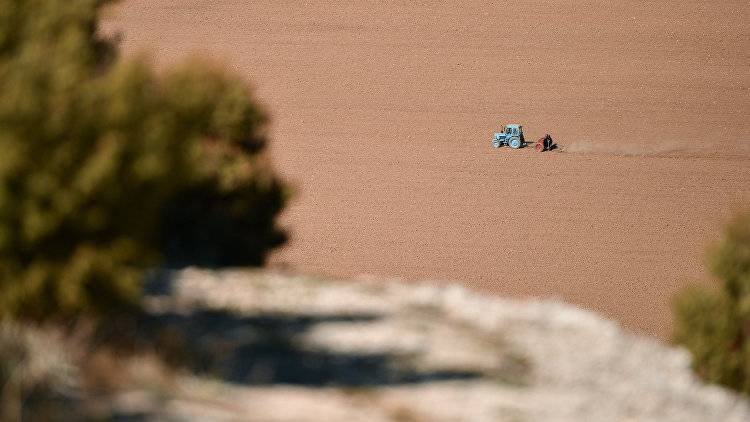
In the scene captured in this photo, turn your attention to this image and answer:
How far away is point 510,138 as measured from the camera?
36594 mm

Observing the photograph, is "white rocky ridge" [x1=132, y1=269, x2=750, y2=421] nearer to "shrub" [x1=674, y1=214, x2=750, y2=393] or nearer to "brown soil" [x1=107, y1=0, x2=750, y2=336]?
"shrub" [x1=674, y1=214, x2=750, y2=393]

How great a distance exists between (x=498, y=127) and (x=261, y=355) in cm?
3348

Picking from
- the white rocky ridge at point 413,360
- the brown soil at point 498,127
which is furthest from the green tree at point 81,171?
the brown soil at point 498,127

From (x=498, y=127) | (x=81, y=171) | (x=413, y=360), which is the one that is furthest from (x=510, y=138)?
(x=81, y=171)

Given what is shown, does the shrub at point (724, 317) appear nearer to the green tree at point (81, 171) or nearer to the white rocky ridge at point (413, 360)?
the white rocky ridge at point (413, 360)

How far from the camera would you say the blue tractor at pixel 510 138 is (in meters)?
36.4

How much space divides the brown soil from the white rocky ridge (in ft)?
14.7

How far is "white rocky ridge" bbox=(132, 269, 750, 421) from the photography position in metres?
7.46

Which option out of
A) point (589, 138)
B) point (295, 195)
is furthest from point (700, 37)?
point (295, 195)

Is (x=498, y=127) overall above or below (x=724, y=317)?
above

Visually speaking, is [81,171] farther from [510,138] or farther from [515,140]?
[510,138]

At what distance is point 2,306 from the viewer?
7.33m

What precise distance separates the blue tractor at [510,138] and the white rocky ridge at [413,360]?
1008 inches

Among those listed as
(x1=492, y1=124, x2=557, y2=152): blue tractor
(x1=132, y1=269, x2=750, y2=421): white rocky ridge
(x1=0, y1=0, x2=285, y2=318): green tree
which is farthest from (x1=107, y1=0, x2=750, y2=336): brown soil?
(x1=0, y1=0, x2=285, y2=318): green tree
